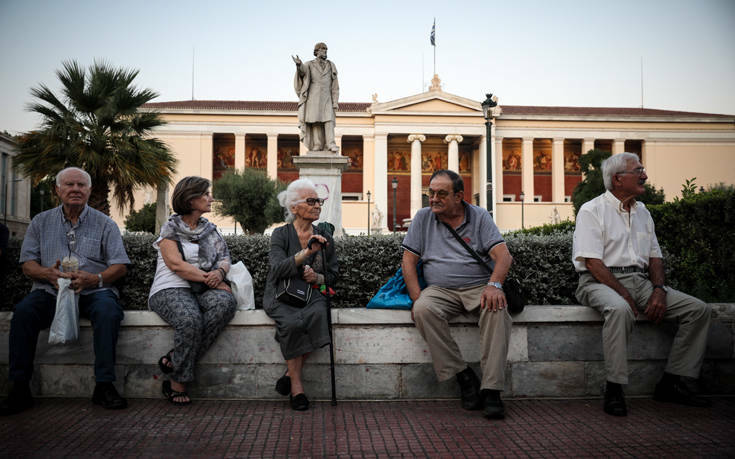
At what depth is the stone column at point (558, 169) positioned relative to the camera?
41594 mm

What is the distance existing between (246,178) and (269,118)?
12.8 metres

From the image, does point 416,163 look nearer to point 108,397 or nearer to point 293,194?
point 293,194

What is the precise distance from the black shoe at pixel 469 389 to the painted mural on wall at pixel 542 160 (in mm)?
43157

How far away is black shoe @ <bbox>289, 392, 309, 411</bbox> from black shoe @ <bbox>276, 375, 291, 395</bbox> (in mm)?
80

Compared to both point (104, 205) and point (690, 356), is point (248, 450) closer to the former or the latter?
point (690, 356)

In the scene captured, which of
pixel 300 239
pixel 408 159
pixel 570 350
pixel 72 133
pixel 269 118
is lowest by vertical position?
pixel 570 350

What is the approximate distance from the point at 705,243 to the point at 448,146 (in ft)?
124

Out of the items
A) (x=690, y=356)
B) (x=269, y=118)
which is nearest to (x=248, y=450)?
(x=690, y=356)

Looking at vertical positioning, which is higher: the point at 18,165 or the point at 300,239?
the point at 18,165

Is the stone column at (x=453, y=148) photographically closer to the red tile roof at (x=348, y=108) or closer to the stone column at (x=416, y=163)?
the stone column at (x=416, y=163)

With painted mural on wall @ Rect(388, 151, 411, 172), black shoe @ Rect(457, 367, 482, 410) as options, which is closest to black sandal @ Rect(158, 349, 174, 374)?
black shoe @ Rect(457, 367, 482, 410)

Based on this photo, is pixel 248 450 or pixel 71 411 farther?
pixel 71 411

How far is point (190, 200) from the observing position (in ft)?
12.3

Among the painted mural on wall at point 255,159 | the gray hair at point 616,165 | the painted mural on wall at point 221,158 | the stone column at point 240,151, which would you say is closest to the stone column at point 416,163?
the painted mural on wall at point 255,159
